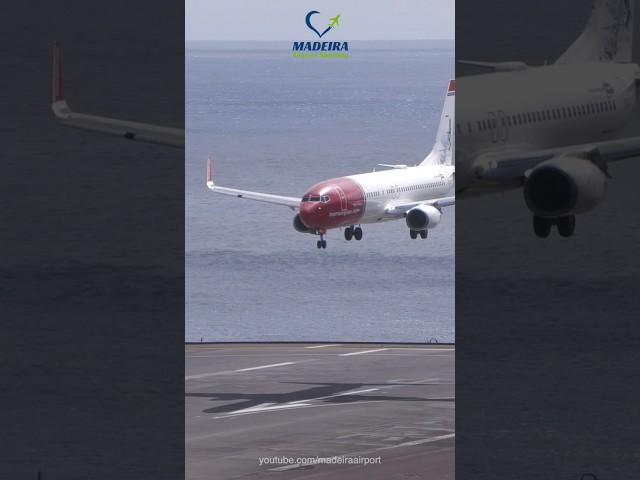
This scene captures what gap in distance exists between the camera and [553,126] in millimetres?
58062

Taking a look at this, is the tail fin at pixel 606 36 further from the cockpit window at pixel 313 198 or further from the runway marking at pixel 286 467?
the runway marking at pixel 286 467

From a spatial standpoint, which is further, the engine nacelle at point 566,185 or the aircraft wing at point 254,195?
the engine nacelle at point 566,185

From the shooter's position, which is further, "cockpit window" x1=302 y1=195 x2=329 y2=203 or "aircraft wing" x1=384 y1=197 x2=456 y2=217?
"aircraft wing" x1=384 y1=197 x2=456 y2=217

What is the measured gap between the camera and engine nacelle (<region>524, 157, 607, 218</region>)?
5819 centimetres

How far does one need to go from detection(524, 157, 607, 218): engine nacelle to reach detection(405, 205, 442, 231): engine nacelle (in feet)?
29.8

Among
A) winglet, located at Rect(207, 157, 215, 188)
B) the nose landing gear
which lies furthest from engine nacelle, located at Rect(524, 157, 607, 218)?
winglet, located at Rect(207, 157, 215, 188)

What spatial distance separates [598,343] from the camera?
91.7 meters

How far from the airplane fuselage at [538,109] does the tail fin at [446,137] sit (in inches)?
125

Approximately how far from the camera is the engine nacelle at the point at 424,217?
49281 millimetres

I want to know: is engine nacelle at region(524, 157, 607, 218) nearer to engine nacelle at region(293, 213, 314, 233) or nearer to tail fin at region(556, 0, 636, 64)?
tail fin at region(556, 0, 636, 64)

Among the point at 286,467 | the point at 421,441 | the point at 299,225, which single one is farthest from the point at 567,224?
the point at 286,467

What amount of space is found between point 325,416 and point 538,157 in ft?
40.3

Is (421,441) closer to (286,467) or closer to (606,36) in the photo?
(286,467)
